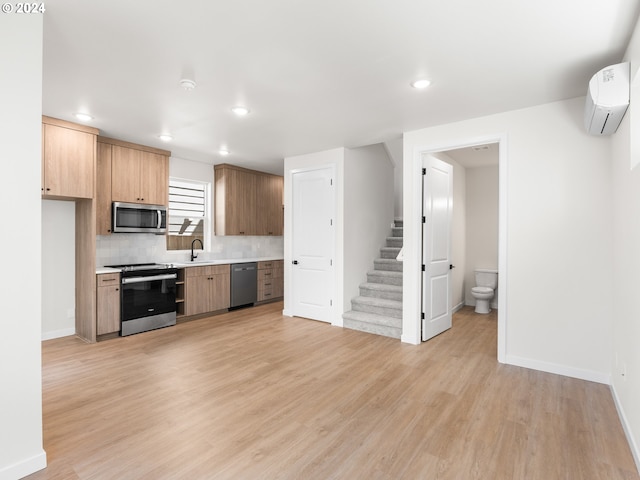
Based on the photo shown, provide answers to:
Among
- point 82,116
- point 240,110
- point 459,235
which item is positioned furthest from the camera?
point 459,235

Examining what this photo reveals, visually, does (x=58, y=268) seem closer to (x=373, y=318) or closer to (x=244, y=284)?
(x=244, y=284)

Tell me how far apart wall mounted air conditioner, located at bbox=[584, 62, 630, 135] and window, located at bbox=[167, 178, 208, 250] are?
544cm

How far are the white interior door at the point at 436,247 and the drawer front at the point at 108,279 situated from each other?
12.7ft

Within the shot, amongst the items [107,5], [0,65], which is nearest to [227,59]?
[107,5]

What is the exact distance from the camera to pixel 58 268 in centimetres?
441

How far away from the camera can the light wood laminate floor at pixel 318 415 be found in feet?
6.49

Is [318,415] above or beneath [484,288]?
beneath

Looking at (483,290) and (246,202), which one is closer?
(483,290)

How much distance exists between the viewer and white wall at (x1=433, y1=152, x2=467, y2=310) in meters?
5.94

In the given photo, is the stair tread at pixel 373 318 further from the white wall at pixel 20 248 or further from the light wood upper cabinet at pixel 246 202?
the white wall at pixel 20 248

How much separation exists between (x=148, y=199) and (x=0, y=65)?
3.27 meters

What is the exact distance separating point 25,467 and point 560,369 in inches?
161

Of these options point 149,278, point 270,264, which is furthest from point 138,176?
point 270,264

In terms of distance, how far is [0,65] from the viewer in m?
1.75
